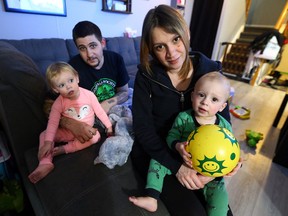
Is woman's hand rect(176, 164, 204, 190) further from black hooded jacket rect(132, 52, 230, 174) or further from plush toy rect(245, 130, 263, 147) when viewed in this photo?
plush toy rect(245, 130, 263, 147)

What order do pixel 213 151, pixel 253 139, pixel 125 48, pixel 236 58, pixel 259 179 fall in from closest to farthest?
pixel 213 151 → pixel 259 179 → pixel 253 139 → pixel 125 48 → pixel 236 58

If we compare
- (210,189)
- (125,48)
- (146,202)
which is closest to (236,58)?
(125,48)

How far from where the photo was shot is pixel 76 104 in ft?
3.64

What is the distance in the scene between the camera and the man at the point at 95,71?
1075 mm

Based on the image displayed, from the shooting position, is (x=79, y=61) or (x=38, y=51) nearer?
(x=79, y=61)

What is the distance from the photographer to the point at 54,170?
94cm

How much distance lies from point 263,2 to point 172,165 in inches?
303

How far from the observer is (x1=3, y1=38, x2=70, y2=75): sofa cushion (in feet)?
6.21

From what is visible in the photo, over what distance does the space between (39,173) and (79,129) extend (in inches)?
11.5

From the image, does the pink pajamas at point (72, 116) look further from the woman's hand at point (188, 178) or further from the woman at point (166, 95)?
the woman's hand at point (188, 178)

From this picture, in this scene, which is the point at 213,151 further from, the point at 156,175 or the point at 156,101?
the point at 156,101

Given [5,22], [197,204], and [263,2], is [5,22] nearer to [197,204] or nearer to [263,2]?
[197,204]

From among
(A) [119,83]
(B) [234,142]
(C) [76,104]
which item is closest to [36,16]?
(A) [119,83]

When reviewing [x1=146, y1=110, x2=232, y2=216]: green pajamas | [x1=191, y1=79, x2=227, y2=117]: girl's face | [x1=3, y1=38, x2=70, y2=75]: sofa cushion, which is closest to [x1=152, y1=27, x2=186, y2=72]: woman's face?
[x1=191, y1=79, x2=227, y2=117]: girl's face
